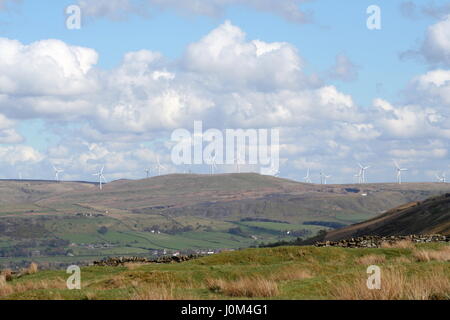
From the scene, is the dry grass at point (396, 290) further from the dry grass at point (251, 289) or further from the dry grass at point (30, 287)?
the dry grass at point (30, 287)

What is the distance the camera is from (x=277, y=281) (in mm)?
29875

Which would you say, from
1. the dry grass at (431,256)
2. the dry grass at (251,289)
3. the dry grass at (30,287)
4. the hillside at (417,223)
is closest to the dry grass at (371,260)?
the dry grass at (431,256)

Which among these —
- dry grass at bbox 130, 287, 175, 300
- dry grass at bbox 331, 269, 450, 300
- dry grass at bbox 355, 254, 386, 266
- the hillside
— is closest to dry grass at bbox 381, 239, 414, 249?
dry grass at bbox 355, 254, 386, 266

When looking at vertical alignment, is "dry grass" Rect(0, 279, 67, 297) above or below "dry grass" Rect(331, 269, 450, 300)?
below

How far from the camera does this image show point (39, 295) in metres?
25.4

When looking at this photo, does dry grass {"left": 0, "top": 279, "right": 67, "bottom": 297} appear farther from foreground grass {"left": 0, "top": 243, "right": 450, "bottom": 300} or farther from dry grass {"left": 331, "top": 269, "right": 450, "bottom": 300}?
dry grass {"left": 331, "top": 269, "right": 450, "bottom": 300}

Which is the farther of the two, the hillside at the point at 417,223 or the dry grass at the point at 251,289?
the hillside at the point at 417,223

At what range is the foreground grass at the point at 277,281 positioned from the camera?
22.9 meters

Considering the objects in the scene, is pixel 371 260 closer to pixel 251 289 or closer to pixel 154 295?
pixel 251 289

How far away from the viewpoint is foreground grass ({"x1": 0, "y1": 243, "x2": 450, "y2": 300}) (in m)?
22.9
